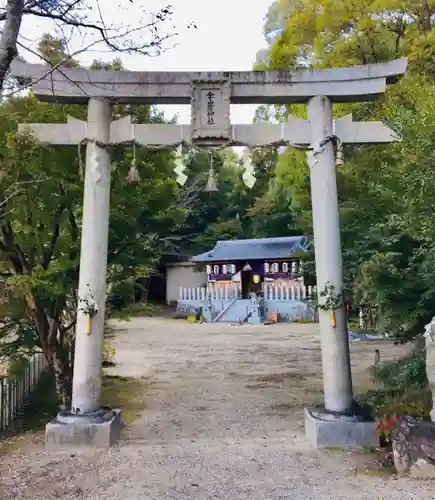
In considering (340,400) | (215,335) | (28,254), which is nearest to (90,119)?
(28,254)

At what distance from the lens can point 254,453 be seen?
5.04 m

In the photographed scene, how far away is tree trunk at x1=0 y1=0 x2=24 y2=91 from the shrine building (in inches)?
801

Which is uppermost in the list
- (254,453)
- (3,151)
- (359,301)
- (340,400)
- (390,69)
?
(390,69)

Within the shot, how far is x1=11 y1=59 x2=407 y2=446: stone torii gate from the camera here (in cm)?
542

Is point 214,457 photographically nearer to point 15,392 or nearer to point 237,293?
point 15,392

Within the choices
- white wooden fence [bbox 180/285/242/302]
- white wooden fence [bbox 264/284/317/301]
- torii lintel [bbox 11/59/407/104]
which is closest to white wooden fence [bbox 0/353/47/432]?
torii lintel [bbox 11/59/407/104]

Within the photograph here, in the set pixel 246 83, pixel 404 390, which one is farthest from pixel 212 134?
pixel 404 390

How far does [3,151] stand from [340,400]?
17.2 ft

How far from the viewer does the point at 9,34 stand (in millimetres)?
3314

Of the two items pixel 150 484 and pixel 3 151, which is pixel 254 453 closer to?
pixel 150 484

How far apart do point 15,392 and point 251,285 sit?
22.3 metres

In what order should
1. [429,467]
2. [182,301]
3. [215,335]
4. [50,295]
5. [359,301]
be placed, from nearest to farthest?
[429,467], [359,301], [50,295], [215,335], [182,301]

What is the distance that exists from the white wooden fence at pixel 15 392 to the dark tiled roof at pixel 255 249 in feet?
62.9

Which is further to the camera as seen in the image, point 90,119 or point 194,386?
point 194,386
